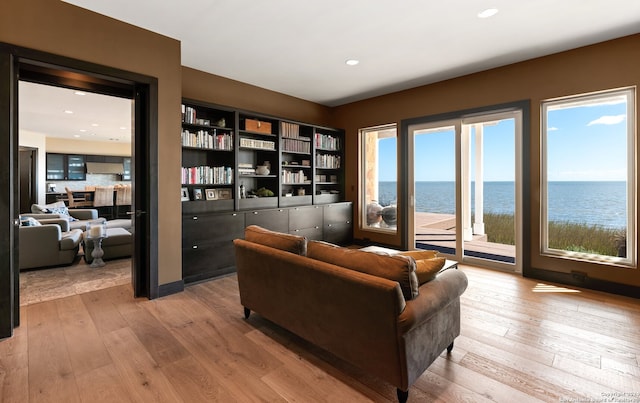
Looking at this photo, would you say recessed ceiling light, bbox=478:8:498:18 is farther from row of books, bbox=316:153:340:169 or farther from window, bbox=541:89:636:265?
row of books, bbox=316:153:340:169

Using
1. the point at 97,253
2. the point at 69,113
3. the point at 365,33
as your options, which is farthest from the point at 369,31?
the point at 69,113

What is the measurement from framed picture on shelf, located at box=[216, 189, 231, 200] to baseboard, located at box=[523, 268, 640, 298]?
4.32 meters

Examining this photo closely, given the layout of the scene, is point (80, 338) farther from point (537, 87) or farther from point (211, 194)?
point (537, 87)

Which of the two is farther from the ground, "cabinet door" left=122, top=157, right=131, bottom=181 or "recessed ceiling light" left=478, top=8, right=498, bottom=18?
"recessed ceiling light" left=478, top=8, right=498, bottom=18

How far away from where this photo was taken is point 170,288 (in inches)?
135

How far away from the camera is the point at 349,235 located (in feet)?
20.1

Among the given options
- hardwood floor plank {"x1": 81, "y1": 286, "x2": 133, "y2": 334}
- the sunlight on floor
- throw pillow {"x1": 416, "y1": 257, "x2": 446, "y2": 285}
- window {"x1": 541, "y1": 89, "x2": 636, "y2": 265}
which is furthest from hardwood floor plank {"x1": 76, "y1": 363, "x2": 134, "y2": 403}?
window {"x1": 541, "y1": 89, "x2": 636, "y2": 265}

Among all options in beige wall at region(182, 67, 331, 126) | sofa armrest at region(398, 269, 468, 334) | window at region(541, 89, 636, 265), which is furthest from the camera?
beige wall at region(182, 67, 331, 126)

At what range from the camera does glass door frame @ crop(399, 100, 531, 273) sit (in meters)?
4.08

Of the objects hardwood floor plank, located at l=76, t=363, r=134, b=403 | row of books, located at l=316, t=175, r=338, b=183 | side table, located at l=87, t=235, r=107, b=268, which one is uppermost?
row of books, located at l=316, t=175, r=338, b=183

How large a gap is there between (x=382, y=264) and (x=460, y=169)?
3566mm

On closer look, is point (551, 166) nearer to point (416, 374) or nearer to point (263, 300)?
point (416, 374)

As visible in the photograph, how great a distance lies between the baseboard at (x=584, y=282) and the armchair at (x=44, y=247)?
256 inches

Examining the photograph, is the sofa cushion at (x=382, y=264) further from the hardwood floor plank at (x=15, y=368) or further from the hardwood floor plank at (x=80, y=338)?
the hardwood floor plank at (x=15, y=368)
